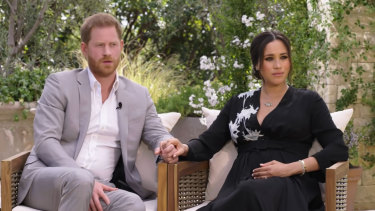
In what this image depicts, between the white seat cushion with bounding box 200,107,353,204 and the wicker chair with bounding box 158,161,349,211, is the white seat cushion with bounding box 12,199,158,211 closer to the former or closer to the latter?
the wicker chair with bounding box 158,161,349,211

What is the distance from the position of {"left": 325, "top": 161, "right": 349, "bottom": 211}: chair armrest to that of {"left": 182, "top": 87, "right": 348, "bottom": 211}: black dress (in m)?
0.08

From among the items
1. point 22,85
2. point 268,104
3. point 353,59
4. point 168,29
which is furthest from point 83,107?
point 168,29

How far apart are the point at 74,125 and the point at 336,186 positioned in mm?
1423

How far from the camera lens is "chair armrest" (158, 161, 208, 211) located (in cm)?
295

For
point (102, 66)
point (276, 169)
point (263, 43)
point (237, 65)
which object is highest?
point (263, 43)

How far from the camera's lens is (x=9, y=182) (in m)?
2.87

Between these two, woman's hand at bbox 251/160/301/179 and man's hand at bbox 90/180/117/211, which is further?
woman's hand at bbox 251/160/301/179

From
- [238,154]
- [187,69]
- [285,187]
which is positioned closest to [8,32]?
A: [187,69]

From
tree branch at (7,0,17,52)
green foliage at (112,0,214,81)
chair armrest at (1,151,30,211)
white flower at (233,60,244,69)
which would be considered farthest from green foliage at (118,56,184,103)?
chair armrest at (1,151,30,211)

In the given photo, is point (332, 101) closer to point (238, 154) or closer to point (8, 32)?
point (238, 154)

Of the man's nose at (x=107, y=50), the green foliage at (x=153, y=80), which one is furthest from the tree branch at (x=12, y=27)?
the man's nose at (x=107, y=50)

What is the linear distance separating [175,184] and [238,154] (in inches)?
18.3

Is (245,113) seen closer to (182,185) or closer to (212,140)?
(212,140)

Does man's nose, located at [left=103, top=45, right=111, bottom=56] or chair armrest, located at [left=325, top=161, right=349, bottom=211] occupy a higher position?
man's nose, located at [left=103, top=45, right=111, bottom=56]
